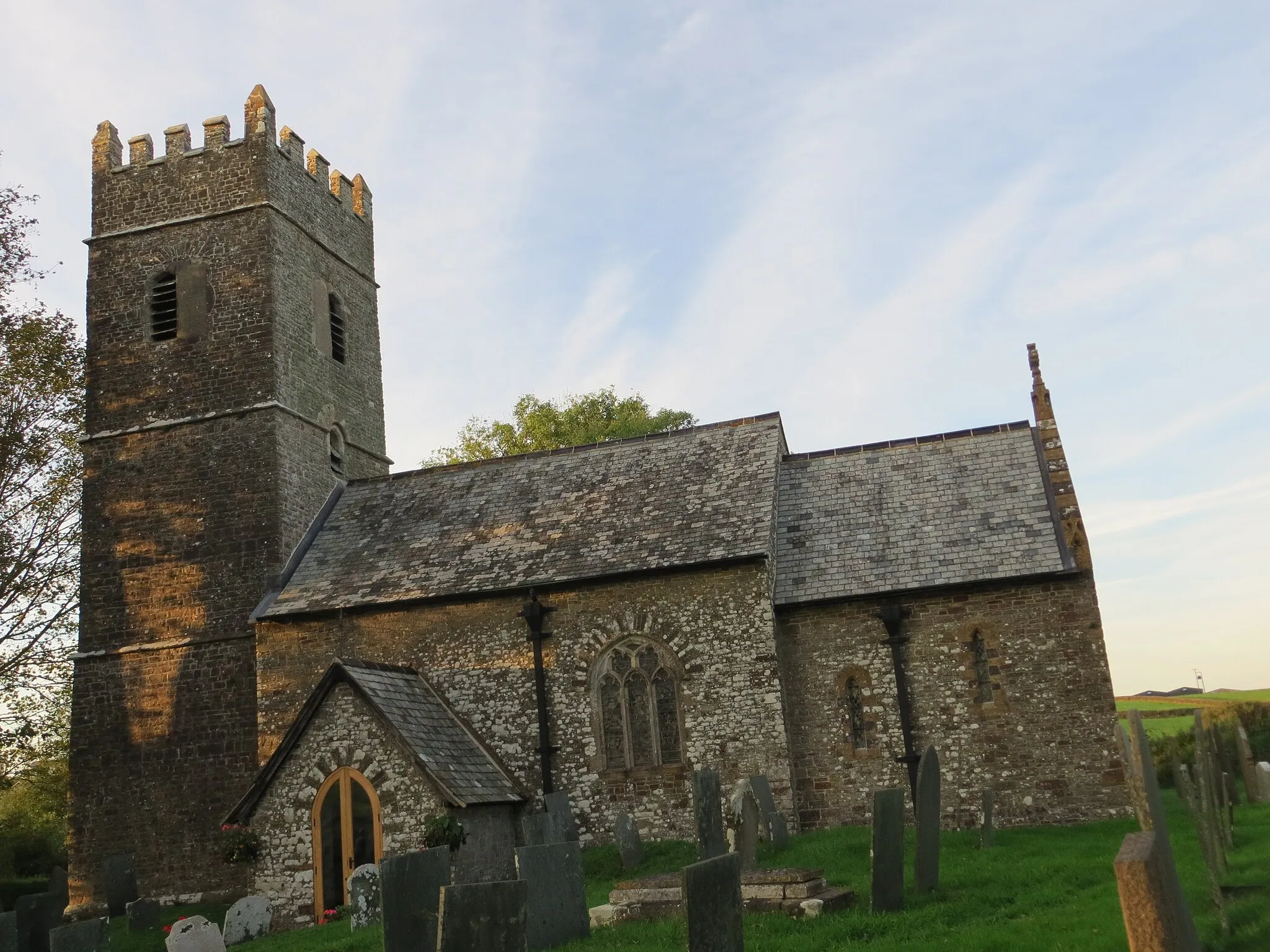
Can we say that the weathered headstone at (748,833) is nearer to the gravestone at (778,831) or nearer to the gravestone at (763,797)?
the gravestone at (778,831)

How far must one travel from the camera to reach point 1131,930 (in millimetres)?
6012

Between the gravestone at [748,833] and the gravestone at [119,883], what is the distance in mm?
11767

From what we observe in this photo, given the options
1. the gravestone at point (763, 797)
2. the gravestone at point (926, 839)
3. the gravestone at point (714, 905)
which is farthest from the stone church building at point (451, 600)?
the gravestone at point (714, 905)

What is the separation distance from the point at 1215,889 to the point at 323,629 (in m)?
16.0

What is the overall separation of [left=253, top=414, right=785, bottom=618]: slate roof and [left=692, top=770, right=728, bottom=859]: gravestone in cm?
556

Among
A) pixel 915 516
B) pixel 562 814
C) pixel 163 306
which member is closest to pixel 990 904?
pixel 562 814

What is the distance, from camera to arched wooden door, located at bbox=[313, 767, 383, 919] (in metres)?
17.4

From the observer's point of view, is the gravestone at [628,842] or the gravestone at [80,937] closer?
the gravestone at [80,937]

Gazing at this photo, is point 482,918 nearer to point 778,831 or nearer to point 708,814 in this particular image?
point 708,814

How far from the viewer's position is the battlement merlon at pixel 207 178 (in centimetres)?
2534

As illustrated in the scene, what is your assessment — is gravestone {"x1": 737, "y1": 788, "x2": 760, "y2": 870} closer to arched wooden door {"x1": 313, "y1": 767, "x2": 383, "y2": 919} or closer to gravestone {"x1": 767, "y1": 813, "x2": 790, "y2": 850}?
gravestone {"x1": 767, "y1": 813, "x2": 790, "y2": 850}

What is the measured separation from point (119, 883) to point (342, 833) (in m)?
6.31

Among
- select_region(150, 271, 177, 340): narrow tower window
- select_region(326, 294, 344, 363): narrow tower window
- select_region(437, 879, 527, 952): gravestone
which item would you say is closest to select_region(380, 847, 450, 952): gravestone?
select_region(437, 879, 527, 952): gravestone

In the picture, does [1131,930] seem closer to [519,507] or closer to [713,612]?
[713,612]
